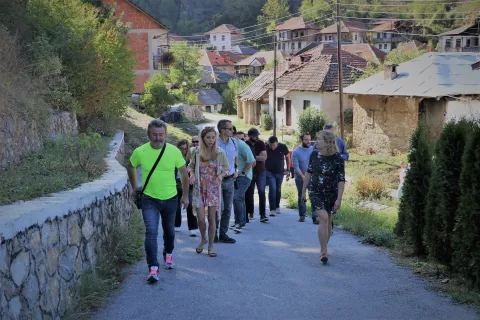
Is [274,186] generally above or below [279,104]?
below

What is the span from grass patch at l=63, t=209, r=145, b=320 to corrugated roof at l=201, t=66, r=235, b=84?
7497cm

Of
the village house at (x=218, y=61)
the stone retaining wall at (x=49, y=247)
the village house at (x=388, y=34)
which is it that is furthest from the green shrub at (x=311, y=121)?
the village house at (x=388, y=34)

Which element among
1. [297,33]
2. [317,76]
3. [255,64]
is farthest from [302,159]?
[297,33]

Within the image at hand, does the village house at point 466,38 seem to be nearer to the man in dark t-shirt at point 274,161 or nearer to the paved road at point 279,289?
the man in dark t-shirt at point 274,161

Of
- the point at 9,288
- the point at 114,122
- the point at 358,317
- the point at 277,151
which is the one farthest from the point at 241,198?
the point at 114,122

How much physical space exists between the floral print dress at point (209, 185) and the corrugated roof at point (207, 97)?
209ft

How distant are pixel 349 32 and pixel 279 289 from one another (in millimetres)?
97240

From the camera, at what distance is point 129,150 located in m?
18.9

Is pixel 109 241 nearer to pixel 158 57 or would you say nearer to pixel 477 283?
pixel 477 283

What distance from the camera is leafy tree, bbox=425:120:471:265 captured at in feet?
19.6

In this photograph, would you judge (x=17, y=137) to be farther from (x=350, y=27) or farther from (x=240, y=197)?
(x=350, y=27)

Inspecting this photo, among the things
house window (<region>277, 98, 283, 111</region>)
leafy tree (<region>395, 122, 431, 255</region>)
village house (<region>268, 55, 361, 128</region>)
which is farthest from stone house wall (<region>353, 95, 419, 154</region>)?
leafy tree (<region>395, 122, 431, 255</region>)

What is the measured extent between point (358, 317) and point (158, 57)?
122 ft

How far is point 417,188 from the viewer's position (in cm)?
714
